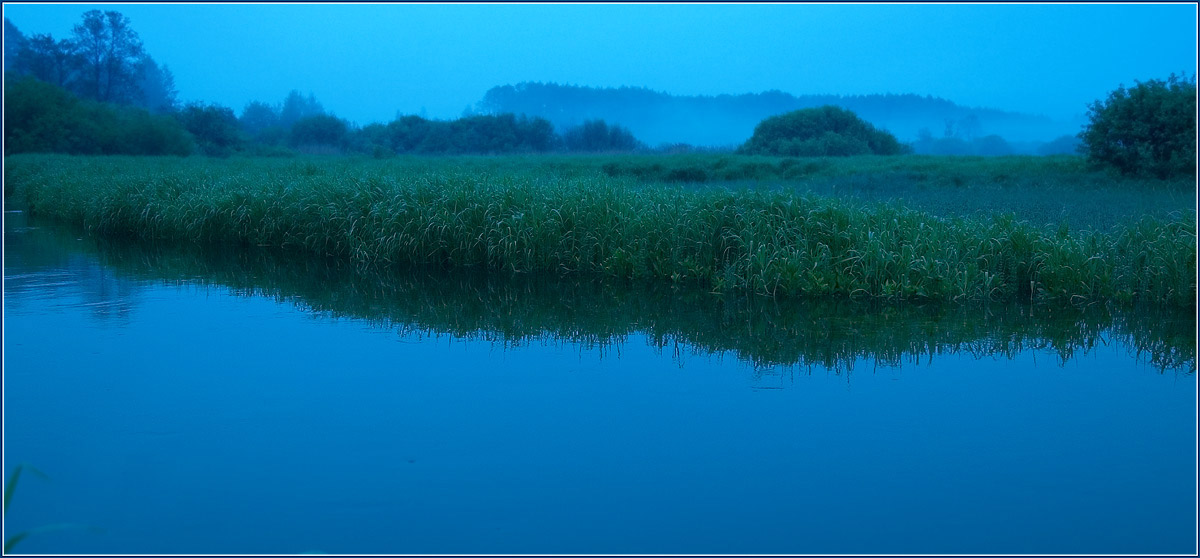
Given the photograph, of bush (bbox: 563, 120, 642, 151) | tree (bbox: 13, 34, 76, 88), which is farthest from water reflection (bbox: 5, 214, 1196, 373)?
tree (bbox: 13, 34, 76, 88)

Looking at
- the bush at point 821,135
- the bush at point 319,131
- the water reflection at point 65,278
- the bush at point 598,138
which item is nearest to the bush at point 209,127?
the bush at point 319,131

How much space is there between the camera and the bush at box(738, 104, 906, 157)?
27.1 metres

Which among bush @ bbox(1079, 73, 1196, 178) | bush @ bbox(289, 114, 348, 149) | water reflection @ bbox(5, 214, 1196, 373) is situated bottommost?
water reflection @ bbox(5, 214, 1196, 373)

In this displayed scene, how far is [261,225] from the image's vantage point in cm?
1221

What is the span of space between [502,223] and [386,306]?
78.2 inches

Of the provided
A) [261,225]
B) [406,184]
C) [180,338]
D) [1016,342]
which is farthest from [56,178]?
[1016,342]

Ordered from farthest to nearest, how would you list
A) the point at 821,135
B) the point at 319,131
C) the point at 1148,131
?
the point at 319,131, the point at 821,135, the point at 1148,131

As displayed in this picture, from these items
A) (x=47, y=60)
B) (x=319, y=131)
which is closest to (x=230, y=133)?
(x=319, y=131)

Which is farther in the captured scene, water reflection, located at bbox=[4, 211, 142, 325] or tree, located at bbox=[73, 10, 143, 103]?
tree, located at bbox=[73, 10, 143, 103]

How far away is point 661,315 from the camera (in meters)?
7.45

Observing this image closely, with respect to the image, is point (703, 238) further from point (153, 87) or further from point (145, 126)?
point (153, 87)

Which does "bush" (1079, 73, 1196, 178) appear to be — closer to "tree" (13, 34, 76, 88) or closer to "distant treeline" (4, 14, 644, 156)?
"distant treeline" (4, 14, 644, 156)

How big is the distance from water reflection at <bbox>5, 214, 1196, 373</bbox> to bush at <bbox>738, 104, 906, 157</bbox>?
63.0ft

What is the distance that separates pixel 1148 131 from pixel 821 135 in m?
13.7
